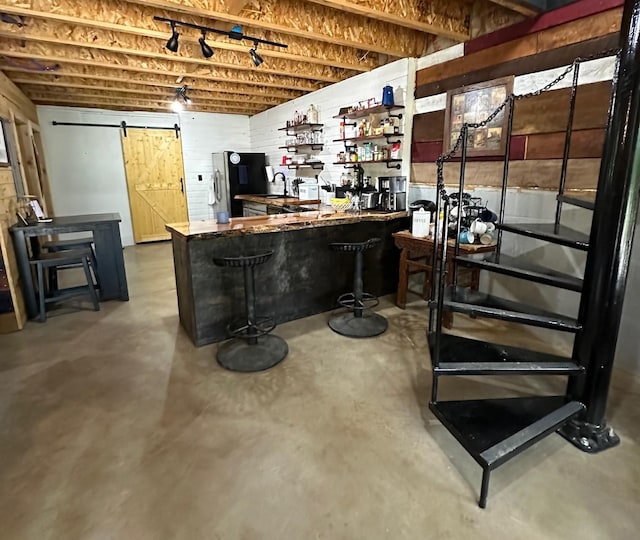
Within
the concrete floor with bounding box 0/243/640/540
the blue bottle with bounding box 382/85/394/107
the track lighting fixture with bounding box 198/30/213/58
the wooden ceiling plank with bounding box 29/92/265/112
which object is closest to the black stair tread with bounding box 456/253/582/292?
the concrete floor with bounding box 0/243/640/540

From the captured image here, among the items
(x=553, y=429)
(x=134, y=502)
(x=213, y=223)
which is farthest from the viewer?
(x=213, y=223)

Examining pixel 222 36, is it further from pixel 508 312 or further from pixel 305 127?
pixel 508 312

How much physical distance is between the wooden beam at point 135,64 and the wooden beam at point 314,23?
1162 millimetres

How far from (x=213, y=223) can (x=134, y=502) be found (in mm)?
2102

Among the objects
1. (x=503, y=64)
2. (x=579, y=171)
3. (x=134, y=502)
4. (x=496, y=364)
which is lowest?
(x=134, y=502)

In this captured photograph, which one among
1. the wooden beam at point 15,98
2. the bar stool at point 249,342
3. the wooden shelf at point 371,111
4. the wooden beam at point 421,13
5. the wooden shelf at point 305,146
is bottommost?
the bar stool at point 249,342

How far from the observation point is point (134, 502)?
163 cm

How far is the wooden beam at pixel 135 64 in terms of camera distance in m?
3.56

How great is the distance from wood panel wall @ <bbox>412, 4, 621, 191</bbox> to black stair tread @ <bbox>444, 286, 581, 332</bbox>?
119 cm

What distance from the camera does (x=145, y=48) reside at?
11.8ft

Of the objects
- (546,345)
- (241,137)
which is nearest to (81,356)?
(546,345)

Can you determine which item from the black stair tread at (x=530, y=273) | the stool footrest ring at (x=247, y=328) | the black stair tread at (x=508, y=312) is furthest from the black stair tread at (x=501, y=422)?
the stool footrest ring at (x=247, y=328)

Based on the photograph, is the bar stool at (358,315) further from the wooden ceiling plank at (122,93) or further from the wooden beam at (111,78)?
the wooden ceiling plank at (122,93)

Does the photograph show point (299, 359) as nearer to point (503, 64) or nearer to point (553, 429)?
point (553, 429)
